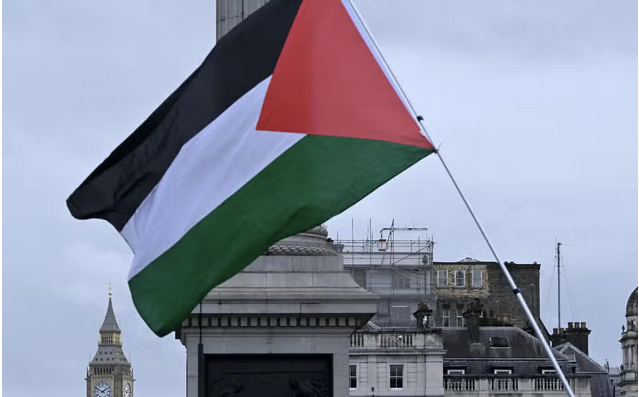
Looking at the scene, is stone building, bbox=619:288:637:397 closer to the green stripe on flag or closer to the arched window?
the arched window

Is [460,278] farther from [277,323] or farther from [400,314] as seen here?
[277,323]

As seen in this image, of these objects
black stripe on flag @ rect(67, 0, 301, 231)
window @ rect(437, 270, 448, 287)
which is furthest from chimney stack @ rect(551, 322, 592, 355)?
black stripe on flag @ rect(67, 0, 301, 231)

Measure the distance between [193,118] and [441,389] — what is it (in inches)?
2387

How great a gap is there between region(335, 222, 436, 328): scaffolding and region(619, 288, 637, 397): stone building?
9.78 m

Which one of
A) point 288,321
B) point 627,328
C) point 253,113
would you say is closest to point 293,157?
point 253,113

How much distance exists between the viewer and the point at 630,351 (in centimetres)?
10656

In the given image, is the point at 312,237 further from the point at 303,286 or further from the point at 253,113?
A: the point at 253,113

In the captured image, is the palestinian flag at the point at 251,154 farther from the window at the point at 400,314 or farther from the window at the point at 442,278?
the window at the point at 442,278

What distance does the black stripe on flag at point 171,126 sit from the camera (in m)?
24.3

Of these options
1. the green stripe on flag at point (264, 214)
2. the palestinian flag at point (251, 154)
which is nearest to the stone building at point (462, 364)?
the palestinian flag at point (251, 154)

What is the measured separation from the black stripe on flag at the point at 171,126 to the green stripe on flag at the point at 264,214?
1.05 meters

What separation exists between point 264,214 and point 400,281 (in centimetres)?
8664

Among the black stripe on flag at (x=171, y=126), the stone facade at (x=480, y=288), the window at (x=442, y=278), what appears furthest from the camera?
the window at (x=442, y=278)

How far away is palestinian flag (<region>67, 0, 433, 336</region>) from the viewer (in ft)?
75.4
